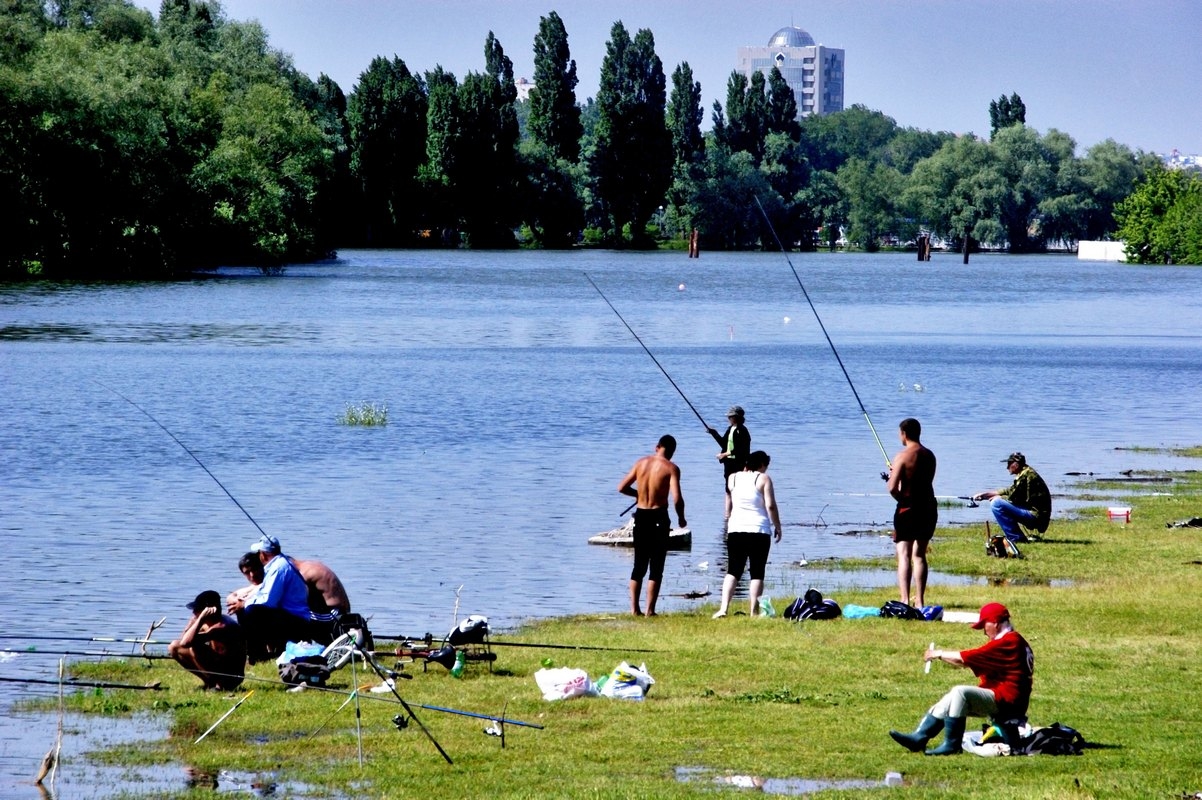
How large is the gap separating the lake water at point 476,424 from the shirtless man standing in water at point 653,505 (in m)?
1.41

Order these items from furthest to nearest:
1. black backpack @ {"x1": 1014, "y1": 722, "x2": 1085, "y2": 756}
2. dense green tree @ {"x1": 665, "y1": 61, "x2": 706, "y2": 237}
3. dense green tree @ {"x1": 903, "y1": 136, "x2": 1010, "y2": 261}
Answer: dense green tree @ {"x1": 903, "y1": 136, "x2": 1010, "y2": 261} → dense green tree @ {"x1": 665, "y1": 61, "x2": 706, "y2": 237} → black backpack @ {"x1": 1014, "y1": 722, "x2": 1085, "y2": 756}

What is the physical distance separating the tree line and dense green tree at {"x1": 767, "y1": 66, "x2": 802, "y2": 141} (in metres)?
→ 0.18

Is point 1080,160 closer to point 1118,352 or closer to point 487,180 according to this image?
point 487,180

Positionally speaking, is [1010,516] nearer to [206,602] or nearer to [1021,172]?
[206,602]

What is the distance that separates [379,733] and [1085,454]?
2375 cm

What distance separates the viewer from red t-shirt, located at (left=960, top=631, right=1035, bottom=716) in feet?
34.6

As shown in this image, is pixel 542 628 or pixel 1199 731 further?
pixel 542 628

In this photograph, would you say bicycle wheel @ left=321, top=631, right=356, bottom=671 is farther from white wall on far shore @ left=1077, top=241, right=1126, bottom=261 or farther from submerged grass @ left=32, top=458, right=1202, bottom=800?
white wall on far shore @ left=1077, top=241, right=1126, bottom=261

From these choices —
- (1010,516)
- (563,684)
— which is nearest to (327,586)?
(563,684)

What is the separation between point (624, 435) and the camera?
35375 millimetres

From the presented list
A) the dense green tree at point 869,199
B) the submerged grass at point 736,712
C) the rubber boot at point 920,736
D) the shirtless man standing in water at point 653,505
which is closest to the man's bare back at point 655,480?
the shirtless man standing in water at point 653,505

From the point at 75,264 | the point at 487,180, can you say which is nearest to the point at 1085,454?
the point at 75,264

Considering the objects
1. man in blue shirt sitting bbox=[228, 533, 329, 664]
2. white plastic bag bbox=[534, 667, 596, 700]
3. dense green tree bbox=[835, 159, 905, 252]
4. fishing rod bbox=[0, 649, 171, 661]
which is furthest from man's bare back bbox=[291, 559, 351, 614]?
dense green tree bbox=[835, 159, 905, 252]

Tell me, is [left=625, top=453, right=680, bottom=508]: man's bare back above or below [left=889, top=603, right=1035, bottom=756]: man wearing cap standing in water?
above
